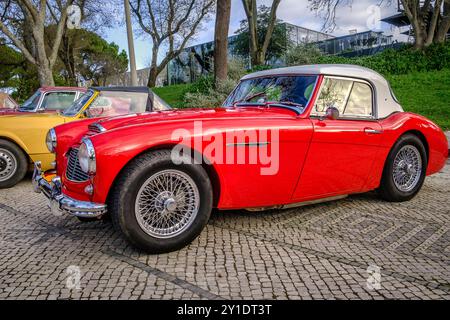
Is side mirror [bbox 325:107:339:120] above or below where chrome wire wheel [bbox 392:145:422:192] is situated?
above

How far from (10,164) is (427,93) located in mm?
13266

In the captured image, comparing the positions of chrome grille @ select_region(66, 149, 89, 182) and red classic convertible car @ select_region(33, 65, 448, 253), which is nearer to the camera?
red classic convertible car @ select_region(33, 65, 448, 253)

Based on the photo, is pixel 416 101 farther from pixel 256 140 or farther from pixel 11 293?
pixel 11 293

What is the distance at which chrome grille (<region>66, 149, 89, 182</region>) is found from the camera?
3.22 metres

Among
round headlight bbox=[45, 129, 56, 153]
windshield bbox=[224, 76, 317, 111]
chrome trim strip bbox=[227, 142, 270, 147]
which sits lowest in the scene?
round headlight bbox=[45, 129, 56, 153]

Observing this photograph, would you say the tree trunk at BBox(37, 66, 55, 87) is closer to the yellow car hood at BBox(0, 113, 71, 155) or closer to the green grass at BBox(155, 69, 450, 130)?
the green grass at BBox(155, 69, 450, 130)

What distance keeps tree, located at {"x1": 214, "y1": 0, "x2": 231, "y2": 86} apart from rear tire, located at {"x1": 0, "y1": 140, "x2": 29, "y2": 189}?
27.7 ft

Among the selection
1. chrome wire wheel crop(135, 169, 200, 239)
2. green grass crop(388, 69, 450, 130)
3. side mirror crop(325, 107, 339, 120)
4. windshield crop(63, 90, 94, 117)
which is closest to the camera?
chrome wire wheel crop(135, 169, 200, 239)

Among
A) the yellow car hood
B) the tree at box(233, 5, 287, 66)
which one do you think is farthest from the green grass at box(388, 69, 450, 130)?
the tree at box(233, 5, 287, 66)

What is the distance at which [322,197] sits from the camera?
4.01m

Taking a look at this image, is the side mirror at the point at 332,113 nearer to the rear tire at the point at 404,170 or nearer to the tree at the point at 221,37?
the rear tire at the point at 404,170

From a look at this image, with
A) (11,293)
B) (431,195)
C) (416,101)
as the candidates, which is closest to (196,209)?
(11,293)

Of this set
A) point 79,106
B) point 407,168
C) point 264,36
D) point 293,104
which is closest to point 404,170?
point 407,168

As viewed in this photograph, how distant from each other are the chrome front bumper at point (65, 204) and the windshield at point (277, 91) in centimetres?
213
